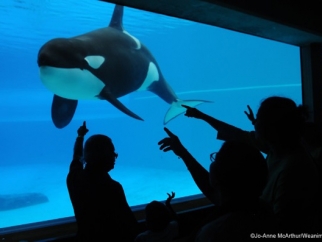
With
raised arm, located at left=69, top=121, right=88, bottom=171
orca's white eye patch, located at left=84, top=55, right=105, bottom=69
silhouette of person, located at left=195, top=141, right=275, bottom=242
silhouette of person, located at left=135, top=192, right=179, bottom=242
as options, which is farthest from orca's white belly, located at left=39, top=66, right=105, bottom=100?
silhouette of person, located at left=195, top=141, right=275, bottom=242

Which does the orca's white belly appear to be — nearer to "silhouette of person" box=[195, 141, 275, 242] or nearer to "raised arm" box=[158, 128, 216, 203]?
"raised arm" box=[158, 128, 216, 203]

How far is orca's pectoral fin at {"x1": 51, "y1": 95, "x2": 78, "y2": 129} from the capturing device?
4.27 meters

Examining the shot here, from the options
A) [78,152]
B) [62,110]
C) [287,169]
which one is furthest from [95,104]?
[287,169]

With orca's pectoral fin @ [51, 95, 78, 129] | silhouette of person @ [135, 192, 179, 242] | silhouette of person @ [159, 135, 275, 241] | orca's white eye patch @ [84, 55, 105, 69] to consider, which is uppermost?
orca's white eye patch @ [84, 55, 105, 69]

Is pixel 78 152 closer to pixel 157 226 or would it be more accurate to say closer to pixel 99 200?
pixel 99 200

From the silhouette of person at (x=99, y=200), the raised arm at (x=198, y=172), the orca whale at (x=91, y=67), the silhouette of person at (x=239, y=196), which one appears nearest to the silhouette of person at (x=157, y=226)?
the silhouette of person at (x=99, y=200)

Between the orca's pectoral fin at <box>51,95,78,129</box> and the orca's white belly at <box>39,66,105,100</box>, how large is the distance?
78mm

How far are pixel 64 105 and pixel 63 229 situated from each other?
2.05 m

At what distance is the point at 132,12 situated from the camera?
15.4 m

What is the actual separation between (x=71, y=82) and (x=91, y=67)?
34 cm

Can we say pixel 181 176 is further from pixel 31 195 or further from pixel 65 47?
pixel 65 47

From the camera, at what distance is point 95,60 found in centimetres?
441

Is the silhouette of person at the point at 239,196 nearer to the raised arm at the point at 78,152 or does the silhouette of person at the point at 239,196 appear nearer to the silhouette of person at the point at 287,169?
the silhouette of person at the point at 287,169

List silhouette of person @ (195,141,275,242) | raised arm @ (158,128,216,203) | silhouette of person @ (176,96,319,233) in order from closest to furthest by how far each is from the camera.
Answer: silhouette of person @ (195,141,275,242) < silhouette of person @ (176,96,319,233) < raised arm @ (158,128,216,203)
